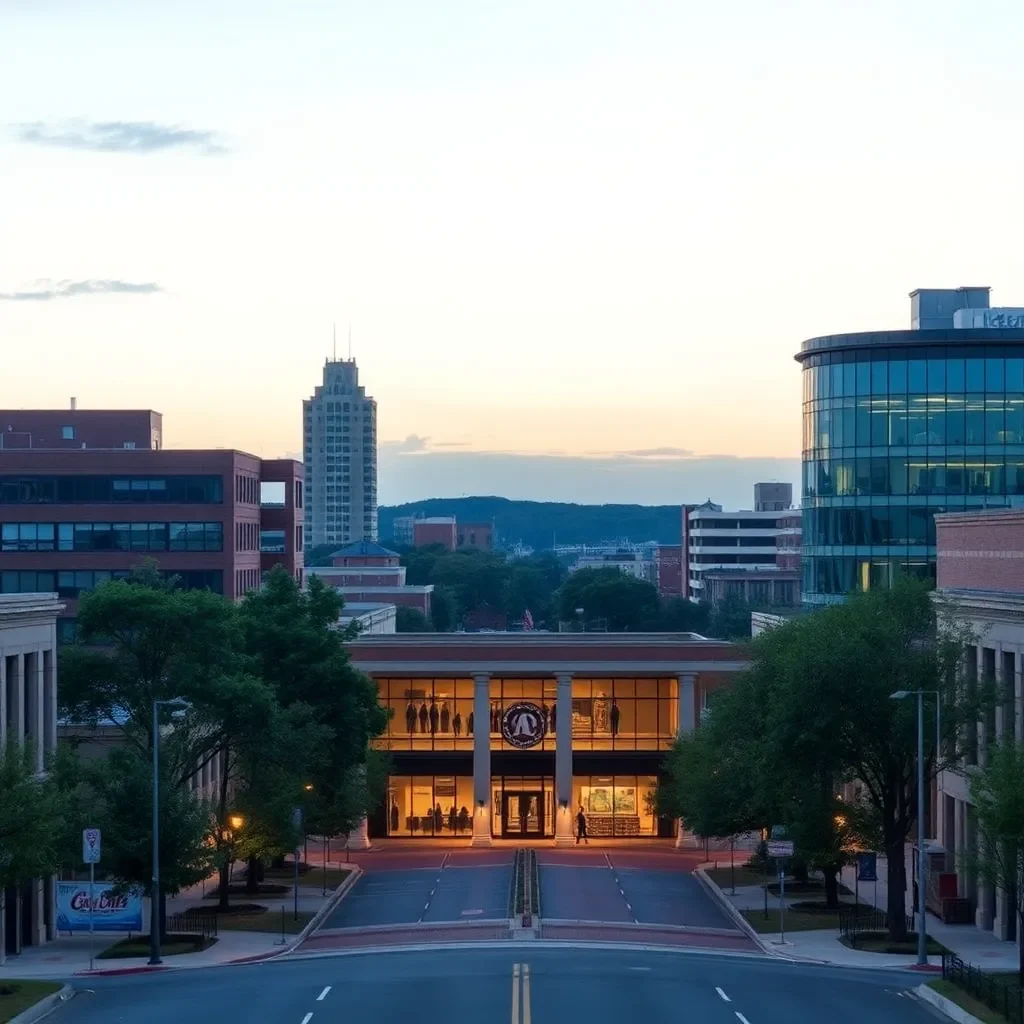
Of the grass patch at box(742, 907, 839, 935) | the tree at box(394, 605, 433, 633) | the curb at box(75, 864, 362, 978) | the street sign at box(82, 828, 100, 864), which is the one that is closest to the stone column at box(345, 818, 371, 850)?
the curb at box(75, 864, 362, 978)

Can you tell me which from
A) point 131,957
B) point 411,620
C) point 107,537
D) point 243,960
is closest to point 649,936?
point 243,960

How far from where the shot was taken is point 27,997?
4266cm

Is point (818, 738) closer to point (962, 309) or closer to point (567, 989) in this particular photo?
point (567, 989)

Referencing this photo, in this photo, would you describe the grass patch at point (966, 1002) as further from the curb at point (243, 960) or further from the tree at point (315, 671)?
the tree at point (315, 671)

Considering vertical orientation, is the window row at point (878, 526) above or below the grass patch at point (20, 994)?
above

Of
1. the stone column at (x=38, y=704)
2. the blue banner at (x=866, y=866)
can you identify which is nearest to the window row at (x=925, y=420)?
the blue banner at (x=866, y=866)

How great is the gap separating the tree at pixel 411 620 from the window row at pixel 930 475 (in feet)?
308

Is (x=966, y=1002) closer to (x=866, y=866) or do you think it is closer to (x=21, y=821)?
(x=866, y=866)

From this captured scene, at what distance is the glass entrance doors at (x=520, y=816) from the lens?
91.6m

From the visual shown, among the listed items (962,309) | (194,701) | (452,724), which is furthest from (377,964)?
(962,309)

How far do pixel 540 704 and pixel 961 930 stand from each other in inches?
1454

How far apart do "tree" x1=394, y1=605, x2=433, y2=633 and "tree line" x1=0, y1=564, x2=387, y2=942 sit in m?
117

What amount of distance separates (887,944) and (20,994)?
85.9 ft

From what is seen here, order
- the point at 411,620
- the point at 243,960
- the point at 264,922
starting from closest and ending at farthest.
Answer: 1. the point at 243,960
2. the point at 264,922
3. the point at 411,620
